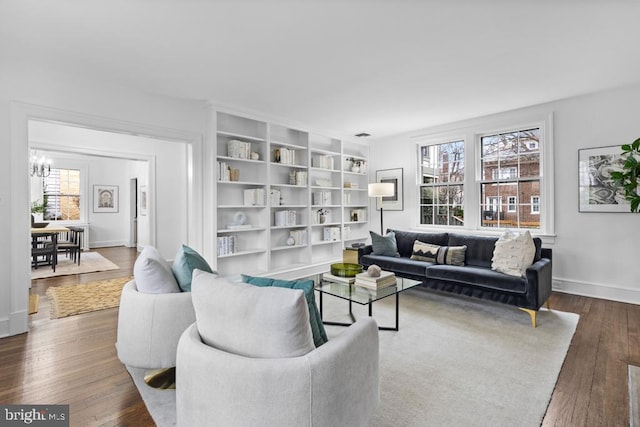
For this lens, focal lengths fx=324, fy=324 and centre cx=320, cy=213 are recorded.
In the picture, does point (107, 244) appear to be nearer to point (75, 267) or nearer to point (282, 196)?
point (75, 267)

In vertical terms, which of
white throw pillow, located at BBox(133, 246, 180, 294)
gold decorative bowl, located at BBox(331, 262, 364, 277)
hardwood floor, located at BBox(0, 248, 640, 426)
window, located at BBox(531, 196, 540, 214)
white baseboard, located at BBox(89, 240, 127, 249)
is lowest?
hardwood floor, located at BBox(0, 248, 640, 426)

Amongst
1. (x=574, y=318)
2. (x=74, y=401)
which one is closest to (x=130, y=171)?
(x=74, y=401)

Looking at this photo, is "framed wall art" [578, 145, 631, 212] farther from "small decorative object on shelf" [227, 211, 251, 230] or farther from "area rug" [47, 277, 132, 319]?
"area rug" [47, 277, 132, 319]

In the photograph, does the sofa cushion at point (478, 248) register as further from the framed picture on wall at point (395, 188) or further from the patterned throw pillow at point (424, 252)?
the framed picture on wall at point (395, 188)

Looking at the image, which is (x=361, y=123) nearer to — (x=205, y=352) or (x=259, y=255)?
(x=259, y=255)

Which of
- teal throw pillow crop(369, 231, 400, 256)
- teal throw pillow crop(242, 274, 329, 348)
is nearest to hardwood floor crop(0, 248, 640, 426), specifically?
teal throw pillow crop(242, 274, 329, 348)

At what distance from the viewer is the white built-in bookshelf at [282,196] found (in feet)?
15.4

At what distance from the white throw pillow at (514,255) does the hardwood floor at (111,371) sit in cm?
74

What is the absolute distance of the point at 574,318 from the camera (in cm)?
337

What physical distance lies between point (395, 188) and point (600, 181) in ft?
9.69

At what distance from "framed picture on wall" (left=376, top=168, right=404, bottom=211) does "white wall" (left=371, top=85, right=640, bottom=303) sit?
2.06 metres

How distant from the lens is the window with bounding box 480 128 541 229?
463 cm

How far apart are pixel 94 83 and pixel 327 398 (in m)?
3.96

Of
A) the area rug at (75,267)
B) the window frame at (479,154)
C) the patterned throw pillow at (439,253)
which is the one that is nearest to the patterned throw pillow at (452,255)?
the patterned throw pillow at (439,253)
